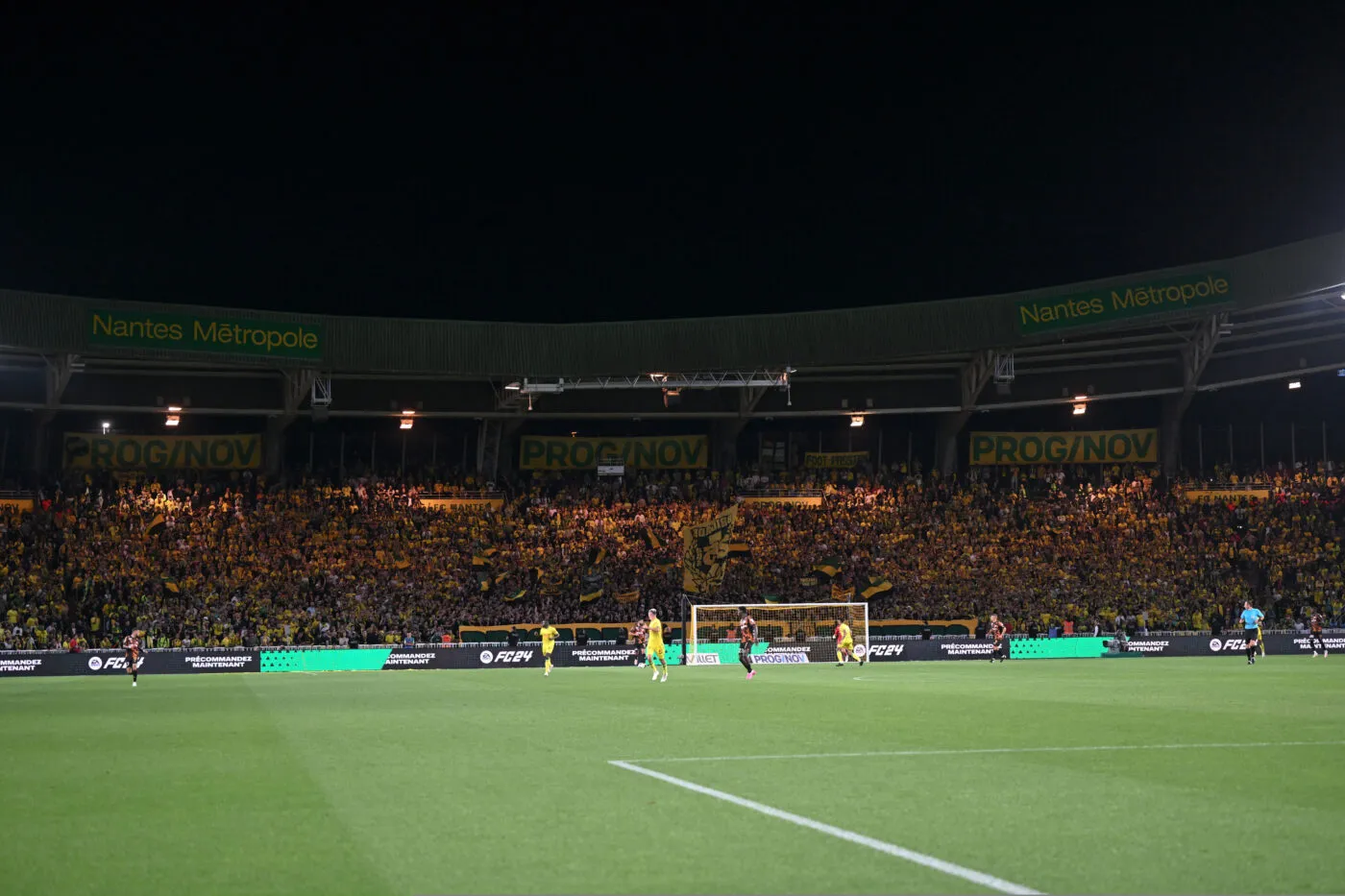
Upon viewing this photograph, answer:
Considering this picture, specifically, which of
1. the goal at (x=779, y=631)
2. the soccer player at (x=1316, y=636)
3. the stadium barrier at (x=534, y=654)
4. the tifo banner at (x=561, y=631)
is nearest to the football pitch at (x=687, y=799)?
the stadium barrier at (x=534, y=654)

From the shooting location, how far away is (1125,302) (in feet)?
162

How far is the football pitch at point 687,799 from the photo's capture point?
6902 mm

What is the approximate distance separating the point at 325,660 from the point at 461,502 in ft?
57.6

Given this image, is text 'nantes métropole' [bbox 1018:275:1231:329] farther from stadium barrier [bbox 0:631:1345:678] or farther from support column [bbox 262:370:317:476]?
support column [bbox 262:370:317:476]

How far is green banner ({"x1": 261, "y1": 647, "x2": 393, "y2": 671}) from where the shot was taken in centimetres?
4350

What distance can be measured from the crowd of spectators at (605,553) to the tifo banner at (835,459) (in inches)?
141

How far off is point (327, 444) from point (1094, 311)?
37581 mm

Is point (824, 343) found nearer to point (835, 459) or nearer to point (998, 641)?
point (835, 459)

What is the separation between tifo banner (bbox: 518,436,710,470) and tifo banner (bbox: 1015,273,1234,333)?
64.0ft

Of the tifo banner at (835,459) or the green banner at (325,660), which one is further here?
the tifo banner at (835,459)

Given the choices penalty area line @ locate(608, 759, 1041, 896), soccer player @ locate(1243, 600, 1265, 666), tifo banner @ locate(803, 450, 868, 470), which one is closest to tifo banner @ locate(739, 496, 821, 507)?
tifo banner @ locate(803, 450, 868, 470)

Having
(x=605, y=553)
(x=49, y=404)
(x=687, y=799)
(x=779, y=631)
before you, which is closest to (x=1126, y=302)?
(x=779, y=631)

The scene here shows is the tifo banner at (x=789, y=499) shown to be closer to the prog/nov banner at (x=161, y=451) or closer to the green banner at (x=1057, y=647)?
the green banner at (x=1057, y=647)

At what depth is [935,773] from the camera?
11086 millimetres
